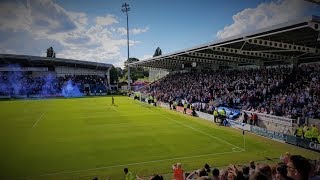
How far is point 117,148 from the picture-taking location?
19.1m

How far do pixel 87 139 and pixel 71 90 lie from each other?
196 feet

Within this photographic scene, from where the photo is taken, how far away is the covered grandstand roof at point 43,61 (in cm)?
7006

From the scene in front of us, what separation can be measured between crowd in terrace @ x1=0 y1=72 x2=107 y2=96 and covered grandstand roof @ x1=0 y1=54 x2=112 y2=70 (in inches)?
127

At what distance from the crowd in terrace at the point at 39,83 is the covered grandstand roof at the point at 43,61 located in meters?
3.21

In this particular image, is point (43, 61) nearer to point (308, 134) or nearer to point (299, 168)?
point (308, 134)

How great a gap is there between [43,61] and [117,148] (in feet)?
211

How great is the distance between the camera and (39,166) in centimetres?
1525

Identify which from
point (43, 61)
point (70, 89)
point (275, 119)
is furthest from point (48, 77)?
point (275, 119)

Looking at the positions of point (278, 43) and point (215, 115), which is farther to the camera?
point (215, 115)

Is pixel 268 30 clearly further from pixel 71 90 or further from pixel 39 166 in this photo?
pixel 71 90

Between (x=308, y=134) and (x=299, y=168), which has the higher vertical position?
(x=299, y=168)

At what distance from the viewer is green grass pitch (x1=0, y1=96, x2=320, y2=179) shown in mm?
14961

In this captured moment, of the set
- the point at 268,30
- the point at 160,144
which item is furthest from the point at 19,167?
the point at 268,30

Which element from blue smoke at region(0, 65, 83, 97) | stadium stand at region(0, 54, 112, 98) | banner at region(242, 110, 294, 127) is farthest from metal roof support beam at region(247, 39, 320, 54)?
stadium stand at region(0, 54, 112, 98)
